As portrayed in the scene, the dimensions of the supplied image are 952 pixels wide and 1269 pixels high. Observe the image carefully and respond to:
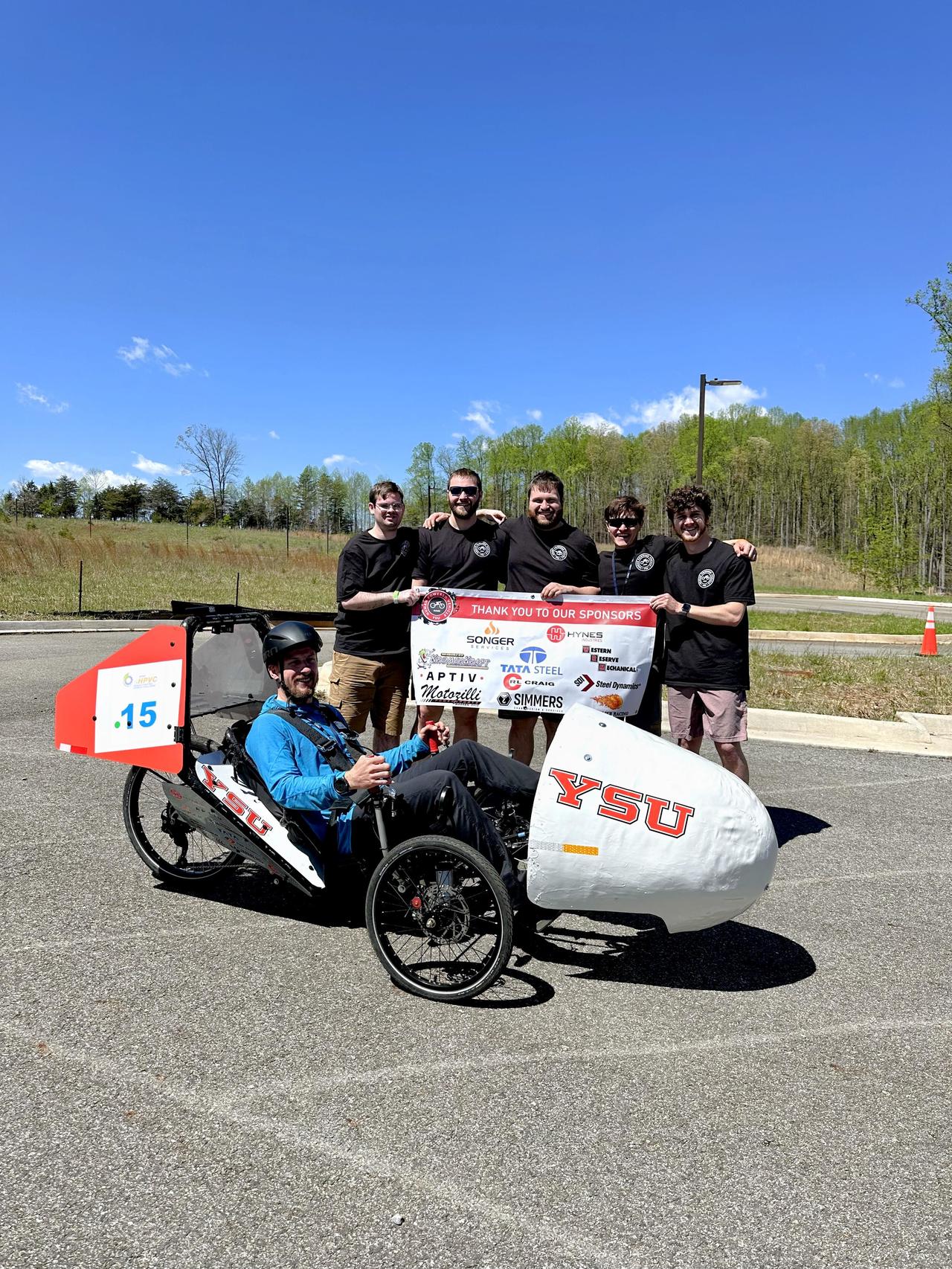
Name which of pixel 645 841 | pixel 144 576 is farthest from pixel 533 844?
pixel 144 576

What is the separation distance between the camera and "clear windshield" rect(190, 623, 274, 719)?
5.23m

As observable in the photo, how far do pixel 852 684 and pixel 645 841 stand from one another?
353 inches

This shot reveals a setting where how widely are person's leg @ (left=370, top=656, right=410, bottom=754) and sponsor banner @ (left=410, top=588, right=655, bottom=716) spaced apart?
11 centimetres

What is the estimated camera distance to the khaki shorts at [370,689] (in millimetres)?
6008

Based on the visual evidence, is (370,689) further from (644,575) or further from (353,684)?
(644,575)

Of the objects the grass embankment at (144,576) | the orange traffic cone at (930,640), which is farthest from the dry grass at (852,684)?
the grass embankment at (144,576)

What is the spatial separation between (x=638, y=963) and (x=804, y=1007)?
2.44ft

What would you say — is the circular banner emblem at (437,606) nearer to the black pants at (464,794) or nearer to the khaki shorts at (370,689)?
the khaki shorts at (370,689)

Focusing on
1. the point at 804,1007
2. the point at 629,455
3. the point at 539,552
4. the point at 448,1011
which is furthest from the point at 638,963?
the point at 629,455

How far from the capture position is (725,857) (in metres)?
3.62

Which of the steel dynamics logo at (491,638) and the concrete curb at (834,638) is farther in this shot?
the concrete curb at (834,638)

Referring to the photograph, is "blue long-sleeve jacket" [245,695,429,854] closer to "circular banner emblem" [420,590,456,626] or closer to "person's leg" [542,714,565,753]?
"circular banner emblem" [420,590,456,626]

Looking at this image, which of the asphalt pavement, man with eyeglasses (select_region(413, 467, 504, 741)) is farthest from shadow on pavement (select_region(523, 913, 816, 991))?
man with eyeglasses (select_region(413, 467, 504, 741))

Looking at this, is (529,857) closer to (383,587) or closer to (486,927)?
(486,927)
